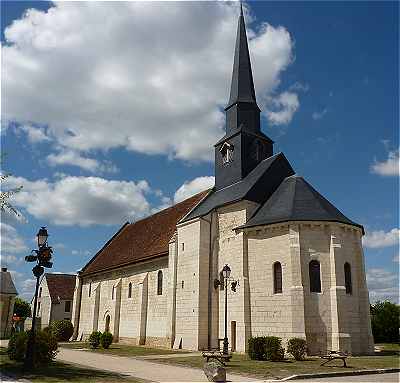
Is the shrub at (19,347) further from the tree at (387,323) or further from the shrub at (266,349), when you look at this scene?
the tree at (387,323)

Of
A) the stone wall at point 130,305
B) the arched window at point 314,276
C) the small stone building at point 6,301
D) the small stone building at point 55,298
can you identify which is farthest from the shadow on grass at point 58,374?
the small stone building at point 6,301

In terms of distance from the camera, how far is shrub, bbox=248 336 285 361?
17594 millimetres

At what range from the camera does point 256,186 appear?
2433 centimetres

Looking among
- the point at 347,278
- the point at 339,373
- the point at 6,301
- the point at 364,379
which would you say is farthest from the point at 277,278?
the point at 6,301

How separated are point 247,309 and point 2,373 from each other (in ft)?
41.5

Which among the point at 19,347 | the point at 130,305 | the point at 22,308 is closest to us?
the point at 19,347

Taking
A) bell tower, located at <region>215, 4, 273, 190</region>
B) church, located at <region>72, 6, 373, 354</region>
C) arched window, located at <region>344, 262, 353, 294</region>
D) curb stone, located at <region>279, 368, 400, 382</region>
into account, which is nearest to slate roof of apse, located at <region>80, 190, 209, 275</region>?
church, located at <region>72, 6, 373, 354</region>

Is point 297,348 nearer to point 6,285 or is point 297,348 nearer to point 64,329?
point 64,329

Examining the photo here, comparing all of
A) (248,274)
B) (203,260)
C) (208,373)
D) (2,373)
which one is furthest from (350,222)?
(2,373)

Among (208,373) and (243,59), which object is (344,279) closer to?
(208,373)

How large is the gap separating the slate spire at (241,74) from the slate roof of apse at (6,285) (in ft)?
114

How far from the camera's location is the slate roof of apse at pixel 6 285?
4786cm

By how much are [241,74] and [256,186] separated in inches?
390

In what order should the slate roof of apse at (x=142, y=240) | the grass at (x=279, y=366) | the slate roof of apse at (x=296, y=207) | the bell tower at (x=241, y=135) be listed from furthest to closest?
the slate roof of apse at (x=142, y=240) → the bell tower at (x=241, y=135) → the slate roof of apse at (x=296, y=207) → the grass at (x=279, y=366)
